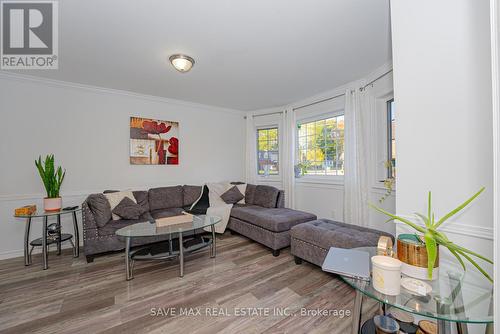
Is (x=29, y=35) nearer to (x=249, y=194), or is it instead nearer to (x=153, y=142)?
(x=153, y=142)

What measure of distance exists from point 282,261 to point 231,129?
10.4ft

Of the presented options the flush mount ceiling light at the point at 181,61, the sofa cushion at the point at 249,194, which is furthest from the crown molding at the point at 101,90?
the sofa cushion at the point at 249,194

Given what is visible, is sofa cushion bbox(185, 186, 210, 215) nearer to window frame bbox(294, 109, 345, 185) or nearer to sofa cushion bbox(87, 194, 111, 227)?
sofa cushion bbox(87, 194, 111, 227)

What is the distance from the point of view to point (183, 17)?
1.83 metres

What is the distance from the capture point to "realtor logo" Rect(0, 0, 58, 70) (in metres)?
1.79

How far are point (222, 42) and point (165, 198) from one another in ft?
8.90

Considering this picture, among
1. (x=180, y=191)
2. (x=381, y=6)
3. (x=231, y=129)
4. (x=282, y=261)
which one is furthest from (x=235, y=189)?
(x=381, y=6)

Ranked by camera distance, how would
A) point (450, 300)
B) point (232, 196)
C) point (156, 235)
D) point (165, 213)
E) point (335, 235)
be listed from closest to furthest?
1. point (450, 300)
2. point (335, 235)
3. point (156, 235)
4. point (165, 213)
5. point (232, 196)

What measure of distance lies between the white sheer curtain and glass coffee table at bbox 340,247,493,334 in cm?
217

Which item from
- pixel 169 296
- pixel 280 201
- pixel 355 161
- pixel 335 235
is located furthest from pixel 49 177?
pixel 355 161

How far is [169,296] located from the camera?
1948mm

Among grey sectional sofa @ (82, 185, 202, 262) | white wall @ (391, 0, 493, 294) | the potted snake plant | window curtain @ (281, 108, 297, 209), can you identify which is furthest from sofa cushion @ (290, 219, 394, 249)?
the potted snake plant

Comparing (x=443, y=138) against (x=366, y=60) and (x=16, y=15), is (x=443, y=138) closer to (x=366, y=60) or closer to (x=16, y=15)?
→ (x=366, y=60)

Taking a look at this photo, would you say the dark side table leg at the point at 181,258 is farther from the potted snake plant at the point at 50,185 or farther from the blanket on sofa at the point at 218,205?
the potted snake plant at the point at 50,185
